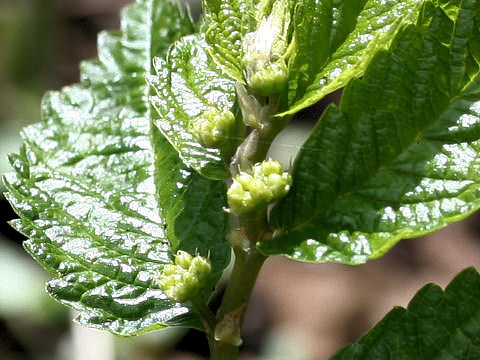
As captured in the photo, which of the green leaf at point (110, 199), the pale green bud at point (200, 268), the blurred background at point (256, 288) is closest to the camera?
the pale green bud at point (200, 268)

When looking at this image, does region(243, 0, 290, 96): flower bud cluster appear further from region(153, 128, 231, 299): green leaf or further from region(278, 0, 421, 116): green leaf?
region(153, 128, 231, 299): green leaf

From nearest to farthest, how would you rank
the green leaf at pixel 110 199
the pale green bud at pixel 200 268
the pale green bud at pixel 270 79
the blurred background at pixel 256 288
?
the pale green bud at pixel 270 79
the pale green bud at pixel 200 268
the green leaf at pixel 110 199
the blurred background at pixel 256 288

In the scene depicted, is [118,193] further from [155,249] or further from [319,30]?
[319,30]

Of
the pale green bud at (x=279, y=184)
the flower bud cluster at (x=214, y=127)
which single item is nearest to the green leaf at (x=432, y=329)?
the pale green bud at (x=279, y=184)

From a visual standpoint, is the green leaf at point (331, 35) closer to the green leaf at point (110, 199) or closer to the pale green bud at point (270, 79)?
the pale green bud at point (270, 79)

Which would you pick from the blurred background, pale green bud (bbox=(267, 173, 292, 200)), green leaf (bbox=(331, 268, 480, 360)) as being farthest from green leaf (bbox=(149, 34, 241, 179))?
the blurred background

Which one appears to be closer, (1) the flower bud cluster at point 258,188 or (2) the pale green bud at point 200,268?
(1) the flower bud cluster at point 258,188
